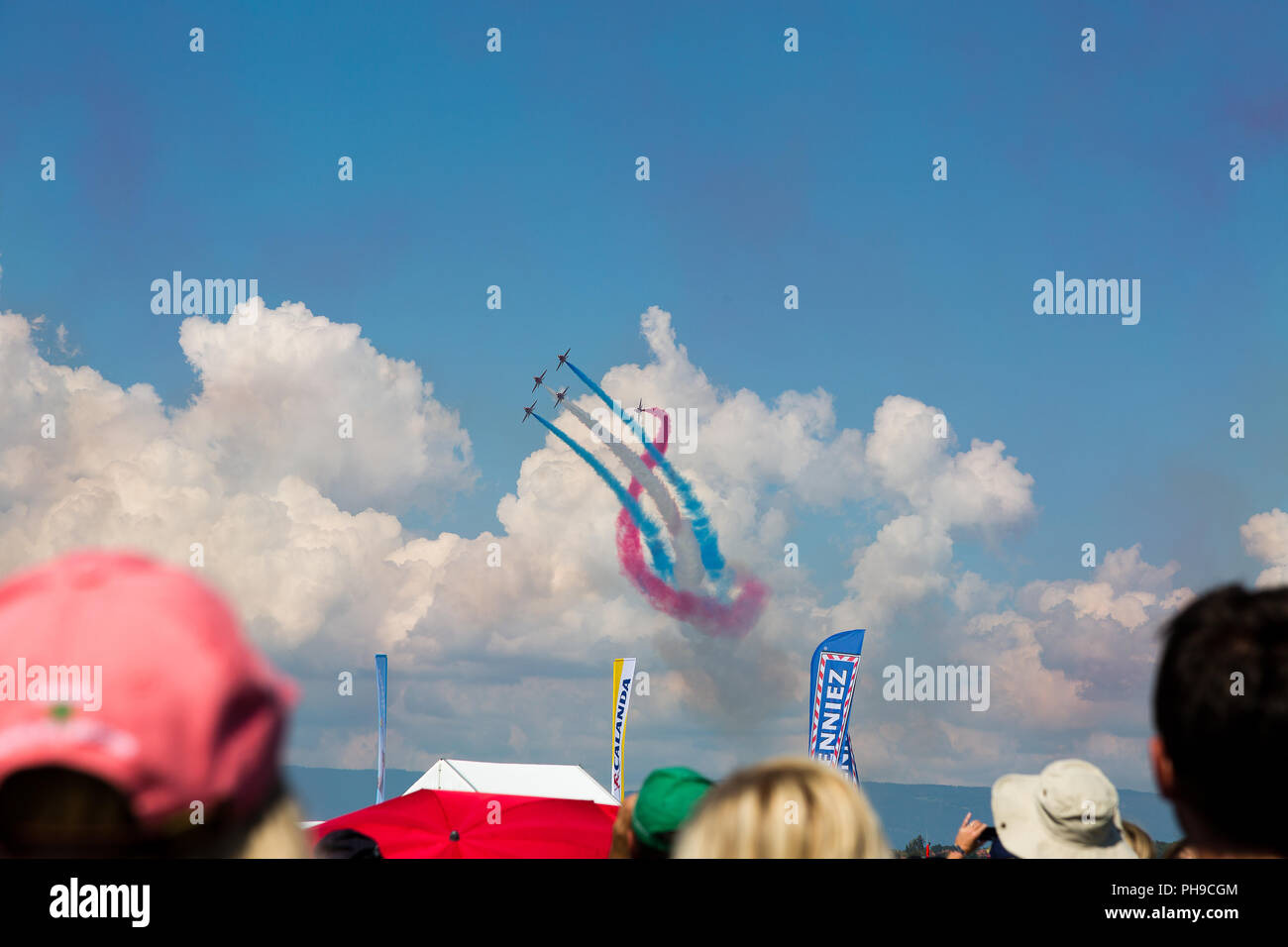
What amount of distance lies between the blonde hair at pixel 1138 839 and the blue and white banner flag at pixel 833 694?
17.7 meters

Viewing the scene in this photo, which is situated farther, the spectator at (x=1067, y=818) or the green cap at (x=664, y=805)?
the spectator at (x=1067, y=818)

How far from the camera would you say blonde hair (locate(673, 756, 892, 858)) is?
2648 mm

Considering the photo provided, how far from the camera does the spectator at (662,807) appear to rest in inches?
192

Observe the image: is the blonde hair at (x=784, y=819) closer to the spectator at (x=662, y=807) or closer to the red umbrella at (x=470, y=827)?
the spectator at (x=662, y=807)

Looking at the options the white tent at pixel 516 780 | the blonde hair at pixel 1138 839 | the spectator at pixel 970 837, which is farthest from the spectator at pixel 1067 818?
the white tent at pixel 516 780

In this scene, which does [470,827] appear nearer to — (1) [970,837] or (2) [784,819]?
(1) [970,837]

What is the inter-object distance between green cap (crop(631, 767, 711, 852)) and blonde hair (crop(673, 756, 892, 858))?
6.82ft

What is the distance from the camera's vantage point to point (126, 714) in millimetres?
1574

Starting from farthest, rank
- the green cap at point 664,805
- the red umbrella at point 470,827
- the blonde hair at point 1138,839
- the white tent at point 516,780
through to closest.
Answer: the white tent at point 516,780, the red umbrella at point 470,827, the blonde hair at point 1138,839, the green cap at point 664,805

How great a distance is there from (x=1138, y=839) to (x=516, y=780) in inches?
1068

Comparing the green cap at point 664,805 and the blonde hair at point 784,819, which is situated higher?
the blonde hair at point 784,819
